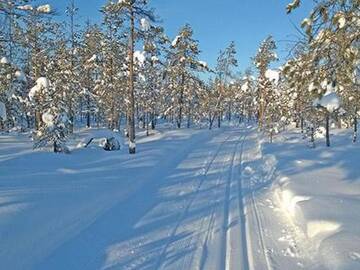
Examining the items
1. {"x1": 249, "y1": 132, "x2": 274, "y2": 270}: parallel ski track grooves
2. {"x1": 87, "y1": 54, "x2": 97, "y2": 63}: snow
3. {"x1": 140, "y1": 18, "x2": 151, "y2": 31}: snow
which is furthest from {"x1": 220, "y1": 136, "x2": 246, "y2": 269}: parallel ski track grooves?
{"x1": 87, "y1": 54, "x2": 97, "y2": 63}: snow

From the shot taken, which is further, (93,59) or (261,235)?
(93,59)

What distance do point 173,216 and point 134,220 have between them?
3.68ft

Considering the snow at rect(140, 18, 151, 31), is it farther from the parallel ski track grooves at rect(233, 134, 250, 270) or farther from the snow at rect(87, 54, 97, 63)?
the snow at rect(87, 54, 97, 63)

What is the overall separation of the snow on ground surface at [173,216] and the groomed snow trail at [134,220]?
2cm

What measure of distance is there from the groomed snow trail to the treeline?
9.98 feet

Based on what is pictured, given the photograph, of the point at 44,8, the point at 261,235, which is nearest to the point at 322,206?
the point at 261,235

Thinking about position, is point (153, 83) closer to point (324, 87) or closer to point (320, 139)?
point (320, 139)

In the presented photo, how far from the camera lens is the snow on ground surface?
810 cm

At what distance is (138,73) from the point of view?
142 feet

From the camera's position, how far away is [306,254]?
8508 mm

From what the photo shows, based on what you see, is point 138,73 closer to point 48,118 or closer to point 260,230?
point 48,118

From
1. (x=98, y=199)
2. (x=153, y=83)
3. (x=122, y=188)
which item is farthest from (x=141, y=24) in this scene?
(x=153, y=83)

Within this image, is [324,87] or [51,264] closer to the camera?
Answer: [324,87]

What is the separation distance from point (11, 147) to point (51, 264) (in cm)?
2199
